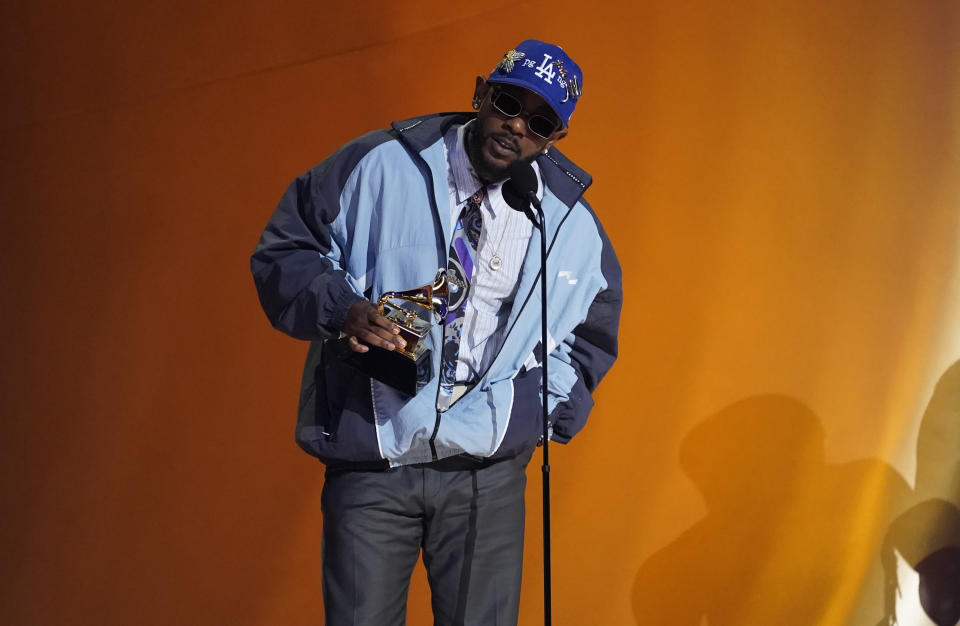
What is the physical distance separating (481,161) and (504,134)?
7 cm

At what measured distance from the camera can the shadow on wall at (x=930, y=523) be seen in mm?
3178

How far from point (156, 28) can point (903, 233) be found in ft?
7.60

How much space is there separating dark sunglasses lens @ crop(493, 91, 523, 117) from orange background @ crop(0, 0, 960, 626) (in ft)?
3.78

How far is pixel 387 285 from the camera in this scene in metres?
1.91

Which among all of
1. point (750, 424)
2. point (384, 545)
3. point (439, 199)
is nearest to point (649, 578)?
point (750, 424)

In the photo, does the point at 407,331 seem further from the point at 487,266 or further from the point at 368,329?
the point at 487,266

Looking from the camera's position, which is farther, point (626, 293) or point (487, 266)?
point (626, 293)

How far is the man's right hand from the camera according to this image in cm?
171

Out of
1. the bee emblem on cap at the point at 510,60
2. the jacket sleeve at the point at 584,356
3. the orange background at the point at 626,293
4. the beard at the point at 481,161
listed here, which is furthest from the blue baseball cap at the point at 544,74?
the orange background at the point at 626,293

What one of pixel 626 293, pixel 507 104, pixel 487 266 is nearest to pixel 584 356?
pixel 487 266

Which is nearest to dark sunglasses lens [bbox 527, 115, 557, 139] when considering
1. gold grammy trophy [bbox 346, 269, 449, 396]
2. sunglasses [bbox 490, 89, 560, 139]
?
sunglasses [bbox 490, 89, 560, 139]

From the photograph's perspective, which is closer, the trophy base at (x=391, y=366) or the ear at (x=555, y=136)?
the trophy base at (x=391, y=366)

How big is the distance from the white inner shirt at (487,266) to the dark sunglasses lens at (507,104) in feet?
0.38

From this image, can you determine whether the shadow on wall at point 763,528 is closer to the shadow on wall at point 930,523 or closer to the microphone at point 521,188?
the shadow on wall at point 930,523
